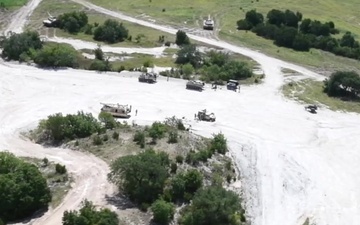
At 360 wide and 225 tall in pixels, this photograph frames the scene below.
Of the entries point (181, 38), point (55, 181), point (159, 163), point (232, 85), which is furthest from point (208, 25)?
point (55, 181)

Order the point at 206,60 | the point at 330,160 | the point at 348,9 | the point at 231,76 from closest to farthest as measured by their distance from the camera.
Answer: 1. the point at 330,160
2. the point at 231,76
3. the point at 206,60
4. the point at 348,9

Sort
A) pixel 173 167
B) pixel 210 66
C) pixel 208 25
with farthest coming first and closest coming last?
pixel 208 25 → pixel 210 66 → pixel 173 167

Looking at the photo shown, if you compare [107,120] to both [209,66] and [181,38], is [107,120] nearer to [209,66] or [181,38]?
[209,66]

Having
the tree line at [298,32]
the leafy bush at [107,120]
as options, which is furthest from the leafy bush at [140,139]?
the tree line at [298,32]

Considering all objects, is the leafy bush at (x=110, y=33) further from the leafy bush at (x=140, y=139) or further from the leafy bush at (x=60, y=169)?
the leafy bush at (x=60, y=169)

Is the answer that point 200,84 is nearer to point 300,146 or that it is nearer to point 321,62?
point 300,146

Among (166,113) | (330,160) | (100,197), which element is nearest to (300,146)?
(330,160)
